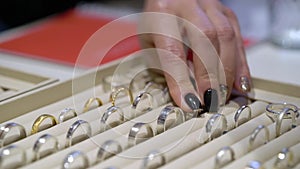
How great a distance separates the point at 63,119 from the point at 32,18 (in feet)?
2.52

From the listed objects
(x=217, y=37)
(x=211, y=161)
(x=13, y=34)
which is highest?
(x=13, y=34)

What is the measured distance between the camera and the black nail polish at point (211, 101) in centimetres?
65

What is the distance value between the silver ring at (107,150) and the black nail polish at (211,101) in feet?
0.48

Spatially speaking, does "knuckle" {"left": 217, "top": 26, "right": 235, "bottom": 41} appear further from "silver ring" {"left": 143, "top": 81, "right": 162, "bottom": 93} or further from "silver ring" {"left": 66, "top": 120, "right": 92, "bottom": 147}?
"silver ring" {"left": 66, "top": 120, "right": 92, "bottom": 147}

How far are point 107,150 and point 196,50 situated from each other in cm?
22

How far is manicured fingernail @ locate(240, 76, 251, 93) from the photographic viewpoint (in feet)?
2.31

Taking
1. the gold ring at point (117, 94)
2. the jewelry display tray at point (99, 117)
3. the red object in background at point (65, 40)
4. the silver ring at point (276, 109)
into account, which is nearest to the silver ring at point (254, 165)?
the jewelry display tray at point (99, 117)

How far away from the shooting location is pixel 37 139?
0.56 meters

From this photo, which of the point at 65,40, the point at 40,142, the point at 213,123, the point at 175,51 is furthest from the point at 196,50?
the point at 65,40

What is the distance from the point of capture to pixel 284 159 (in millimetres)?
508

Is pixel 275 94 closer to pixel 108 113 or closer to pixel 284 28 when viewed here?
pixel 108 113

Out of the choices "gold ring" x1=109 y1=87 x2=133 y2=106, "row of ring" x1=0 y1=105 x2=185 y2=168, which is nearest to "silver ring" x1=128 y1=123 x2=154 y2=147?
"row of ring" x1=0 y1=105 x2=185 y2=168

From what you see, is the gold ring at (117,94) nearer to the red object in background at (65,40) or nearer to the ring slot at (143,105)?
the ring slot at (143,105)

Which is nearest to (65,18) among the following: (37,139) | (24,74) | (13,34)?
(13,34)
